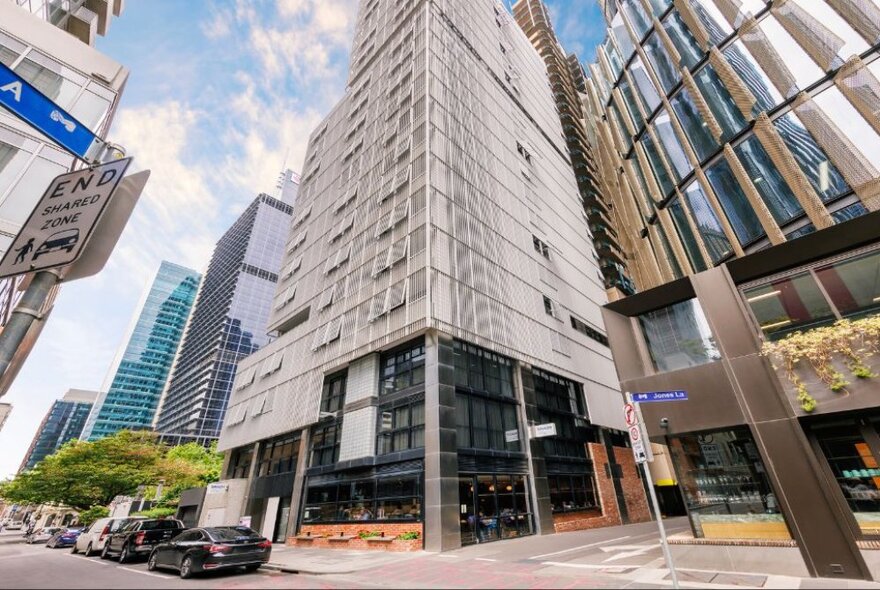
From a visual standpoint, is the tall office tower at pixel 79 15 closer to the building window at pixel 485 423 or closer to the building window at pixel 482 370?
the building window at pixel 482 370

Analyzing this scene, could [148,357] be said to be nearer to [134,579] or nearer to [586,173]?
[586,173]

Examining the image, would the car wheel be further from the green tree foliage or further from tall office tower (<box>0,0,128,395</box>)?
the green tree foliage

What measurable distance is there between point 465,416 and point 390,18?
135 feet

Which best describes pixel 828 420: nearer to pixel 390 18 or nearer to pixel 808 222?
pixel 808 222

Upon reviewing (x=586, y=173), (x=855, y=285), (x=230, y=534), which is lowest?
(x=230, y=534)

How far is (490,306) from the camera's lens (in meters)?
23.4

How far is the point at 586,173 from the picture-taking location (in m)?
56.6

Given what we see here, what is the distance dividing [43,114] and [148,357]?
168m

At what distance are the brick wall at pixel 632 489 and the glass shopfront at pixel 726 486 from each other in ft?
53.6

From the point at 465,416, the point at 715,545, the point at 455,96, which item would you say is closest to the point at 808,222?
the point at 715,545

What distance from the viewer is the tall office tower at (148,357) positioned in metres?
126

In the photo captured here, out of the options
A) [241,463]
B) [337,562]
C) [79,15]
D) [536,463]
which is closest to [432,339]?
[536,463]

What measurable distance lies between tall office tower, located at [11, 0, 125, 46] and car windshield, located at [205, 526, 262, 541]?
20.6m

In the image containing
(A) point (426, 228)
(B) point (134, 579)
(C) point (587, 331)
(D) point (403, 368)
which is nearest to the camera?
(B) point (134, 579)
